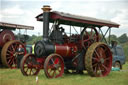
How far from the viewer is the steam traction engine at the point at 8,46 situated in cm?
1418

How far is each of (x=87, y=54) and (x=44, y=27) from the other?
81.1 inches

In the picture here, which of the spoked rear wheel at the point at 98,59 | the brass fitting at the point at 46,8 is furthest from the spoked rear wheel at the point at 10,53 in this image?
the spoked rear wheel at the point at 98,59

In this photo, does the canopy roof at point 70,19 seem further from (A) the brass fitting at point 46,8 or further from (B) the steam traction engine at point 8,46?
(B) the steam traction engine at point 8,46

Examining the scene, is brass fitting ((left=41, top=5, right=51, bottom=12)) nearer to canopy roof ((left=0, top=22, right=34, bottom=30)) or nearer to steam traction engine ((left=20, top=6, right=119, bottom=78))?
steam traction engine ((left=20, top=6, right=119, bottom=78))

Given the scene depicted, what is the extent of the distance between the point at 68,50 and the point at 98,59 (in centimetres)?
134

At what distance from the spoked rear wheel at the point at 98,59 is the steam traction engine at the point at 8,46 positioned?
591cm

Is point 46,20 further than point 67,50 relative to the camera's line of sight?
No

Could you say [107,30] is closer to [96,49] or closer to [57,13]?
[96,49]

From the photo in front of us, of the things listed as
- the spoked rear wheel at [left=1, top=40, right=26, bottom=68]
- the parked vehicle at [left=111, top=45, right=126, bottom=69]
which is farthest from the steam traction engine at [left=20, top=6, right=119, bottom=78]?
the parked vehicle at [left=111, top=45, right=126, bottom=69]

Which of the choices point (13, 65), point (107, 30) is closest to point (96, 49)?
point (107, 30)

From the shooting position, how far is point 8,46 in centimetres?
1420

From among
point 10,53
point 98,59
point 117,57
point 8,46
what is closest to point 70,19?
point 98,59

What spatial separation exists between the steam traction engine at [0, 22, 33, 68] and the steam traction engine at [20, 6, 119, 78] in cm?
455

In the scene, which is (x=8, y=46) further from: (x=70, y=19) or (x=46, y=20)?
(x=70, y=19)
